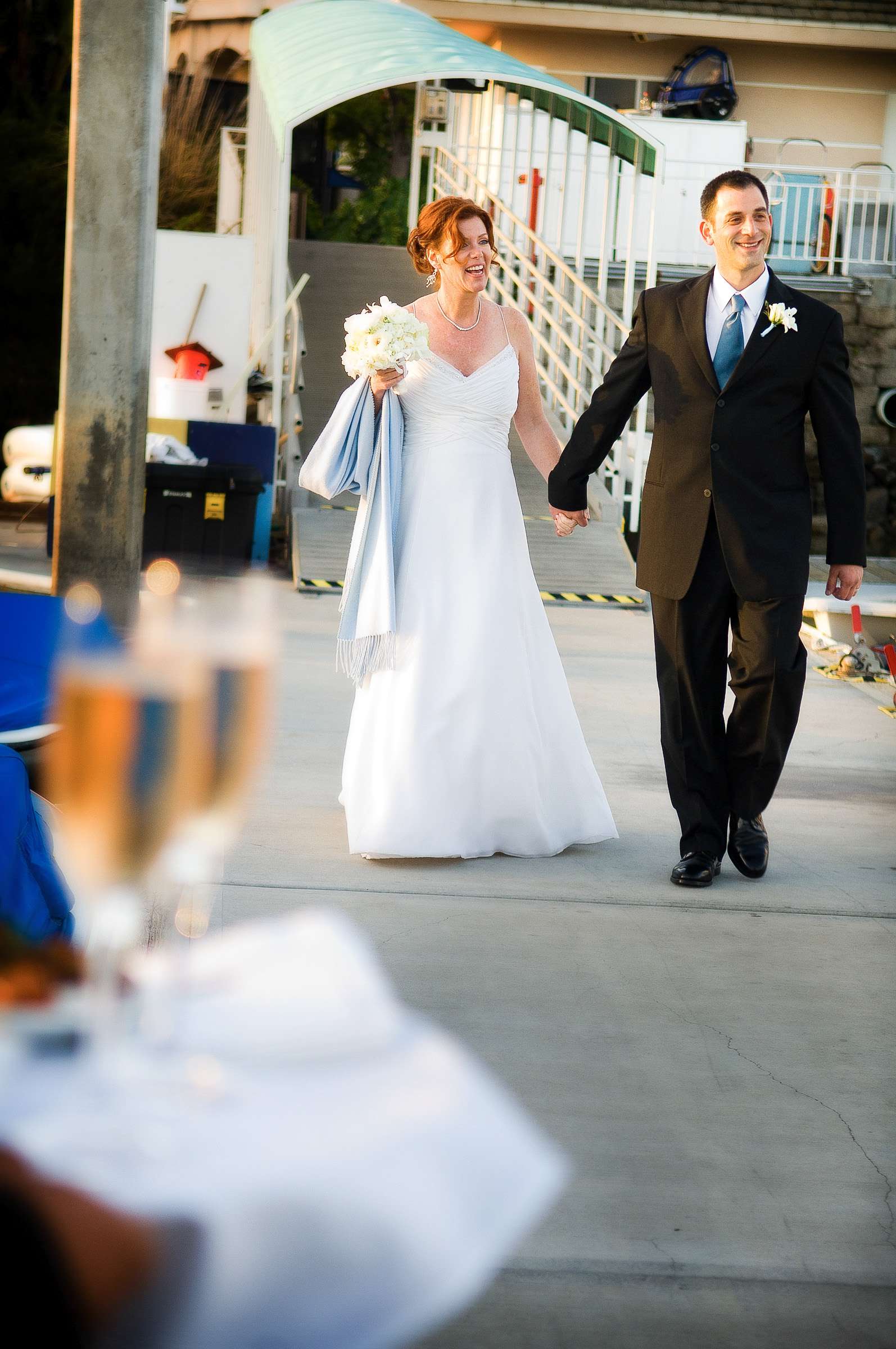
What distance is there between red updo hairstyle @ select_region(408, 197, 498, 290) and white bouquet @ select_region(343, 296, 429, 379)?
21 cm

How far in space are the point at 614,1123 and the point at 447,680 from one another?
6.69 feet

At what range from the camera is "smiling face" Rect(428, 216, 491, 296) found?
476 cm

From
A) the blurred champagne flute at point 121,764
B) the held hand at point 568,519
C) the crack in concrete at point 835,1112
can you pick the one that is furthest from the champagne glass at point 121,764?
the held hand at point 568,519

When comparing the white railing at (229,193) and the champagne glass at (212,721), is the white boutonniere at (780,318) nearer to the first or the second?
the champagne glass at (212,721)

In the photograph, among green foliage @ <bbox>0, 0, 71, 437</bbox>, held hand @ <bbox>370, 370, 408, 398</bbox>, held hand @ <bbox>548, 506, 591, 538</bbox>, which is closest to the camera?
held hand @ <bbox>370, 370, 408, 398</bbox>

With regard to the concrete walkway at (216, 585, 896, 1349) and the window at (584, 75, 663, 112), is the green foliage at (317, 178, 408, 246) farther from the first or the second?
the concrete walkway at (216, 585, 896, 1349)

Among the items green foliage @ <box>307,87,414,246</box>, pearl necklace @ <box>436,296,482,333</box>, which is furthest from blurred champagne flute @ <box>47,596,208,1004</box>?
green foliage @ <box>307,87,414,246</box>

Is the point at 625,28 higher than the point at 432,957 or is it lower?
higher

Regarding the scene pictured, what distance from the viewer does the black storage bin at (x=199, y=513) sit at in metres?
11.3

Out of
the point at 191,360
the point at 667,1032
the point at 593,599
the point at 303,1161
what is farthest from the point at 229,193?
the point at 303,1161

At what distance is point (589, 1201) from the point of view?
8.85ft

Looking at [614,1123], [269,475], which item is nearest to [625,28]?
[269,475]

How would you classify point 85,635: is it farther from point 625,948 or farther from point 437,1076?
point 625,948

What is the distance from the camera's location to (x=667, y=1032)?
3523 millimetres
